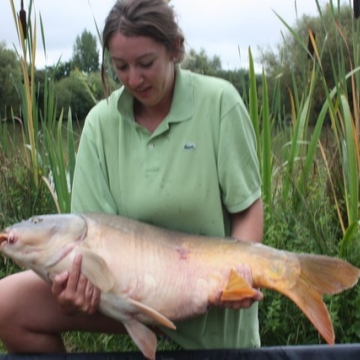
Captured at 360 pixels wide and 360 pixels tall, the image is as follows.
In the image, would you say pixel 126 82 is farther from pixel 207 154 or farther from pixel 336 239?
pixel 336 239

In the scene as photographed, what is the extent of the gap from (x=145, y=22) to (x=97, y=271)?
2.20 ft

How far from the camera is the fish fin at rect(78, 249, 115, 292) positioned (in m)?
1.76

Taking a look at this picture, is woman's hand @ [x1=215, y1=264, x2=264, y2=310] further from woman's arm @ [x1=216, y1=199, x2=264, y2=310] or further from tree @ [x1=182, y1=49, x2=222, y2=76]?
tree @ [x1=182, y1=49, x2=222, y2=76]

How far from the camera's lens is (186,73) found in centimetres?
212

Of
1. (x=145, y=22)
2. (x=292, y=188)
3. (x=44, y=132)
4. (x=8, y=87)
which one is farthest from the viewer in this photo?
(x=8, y=87)

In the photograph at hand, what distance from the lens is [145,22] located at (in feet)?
6.25

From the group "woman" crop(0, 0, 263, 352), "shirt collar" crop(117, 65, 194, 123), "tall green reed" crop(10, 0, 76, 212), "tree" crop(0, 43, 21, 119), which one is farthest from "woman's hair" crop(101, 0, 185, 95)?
"tree" crop(0, 43, 21, 119)

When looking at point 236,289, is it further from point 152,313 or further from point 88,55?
point 88,55

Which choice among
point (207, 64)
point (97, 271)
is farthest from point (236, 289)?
point (207, 64)

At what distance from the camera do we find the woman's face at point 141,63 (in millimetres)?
1900

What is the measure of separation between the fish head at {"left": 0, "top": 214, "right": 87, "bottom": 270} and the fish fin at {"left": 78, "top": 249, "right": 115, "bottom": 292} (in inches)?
2.2

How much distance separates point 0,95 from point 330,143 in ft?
16.1

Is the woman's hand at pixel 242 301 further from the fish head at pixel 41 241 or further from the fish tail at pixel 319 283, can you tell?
the fish head at pixel 41 241

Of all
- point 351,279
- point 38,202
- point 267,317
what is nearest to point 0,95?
point 38,202
